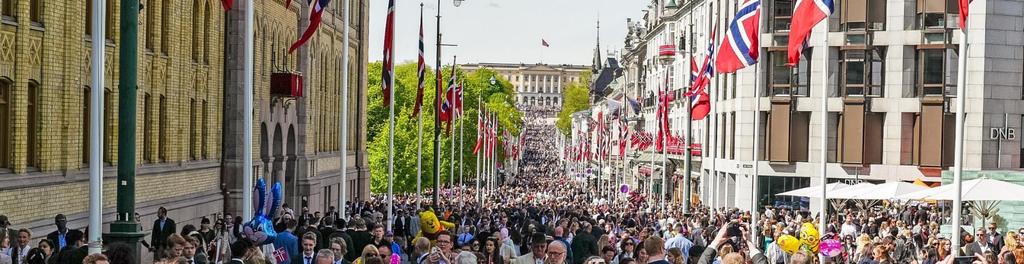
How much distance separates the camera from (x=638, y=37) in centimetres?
11831

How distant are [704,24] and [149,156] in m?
42.3

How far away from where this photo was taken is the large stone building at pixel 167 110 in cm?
2647

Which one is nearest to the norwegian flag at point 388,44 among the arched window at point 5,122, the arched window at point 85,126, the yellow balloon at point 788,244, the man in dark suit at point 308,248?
the arched window at point 85,126

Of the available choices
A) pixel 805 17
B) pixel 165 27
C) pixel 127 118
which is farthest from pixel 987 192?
pixel 127 118

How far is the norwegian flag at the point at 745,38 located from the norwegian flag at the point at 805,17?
127 inches

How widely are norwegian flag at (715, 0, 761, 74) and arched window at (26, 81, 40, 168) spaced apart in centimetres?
1317

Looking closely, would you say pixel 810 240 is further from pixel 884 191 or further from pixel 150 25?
pixel 150 25

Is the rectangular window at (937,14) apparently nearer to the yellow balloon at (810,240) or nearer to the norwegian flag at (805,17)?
the norwegian flag at (805,17)

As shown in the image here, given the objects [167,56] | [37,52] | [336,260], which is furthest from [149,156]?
[336,260]

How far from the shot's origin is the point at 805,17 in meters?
28.7

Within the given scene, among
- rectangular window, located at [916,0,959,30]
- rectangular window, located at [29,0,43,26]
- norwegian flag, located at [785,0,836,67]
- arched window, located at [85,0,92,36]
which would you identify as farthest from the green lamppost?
rectangular window, located at [916,0,959,30]

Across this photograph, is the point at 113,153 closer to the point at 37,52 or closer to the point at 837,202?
the point at 37,52

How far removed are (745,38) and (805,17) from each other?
4.64 metres

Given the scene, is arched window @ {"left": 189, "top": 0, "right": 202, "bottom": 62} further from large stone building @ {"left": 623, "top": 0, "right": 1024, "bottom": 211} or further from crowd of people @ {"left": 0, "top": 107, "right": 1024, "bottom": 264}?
large stone building @ {"left": 623, "top": 0, "right": 1024, "bottom": 211}
